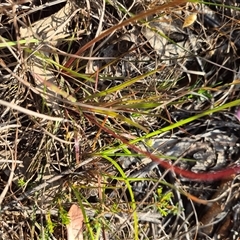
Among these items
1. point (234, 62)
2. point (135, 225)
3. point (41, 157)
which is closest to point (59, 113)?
point (41, 157)

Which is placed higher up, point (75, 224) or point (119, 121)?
point (119, 121)

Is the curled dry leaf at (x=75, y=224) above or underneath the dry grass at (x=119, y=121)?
underneath

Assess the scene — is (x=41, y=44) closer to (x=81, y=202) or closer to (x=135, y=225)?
(x=81, y=202)

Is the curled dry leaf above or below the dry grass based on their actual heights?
below
